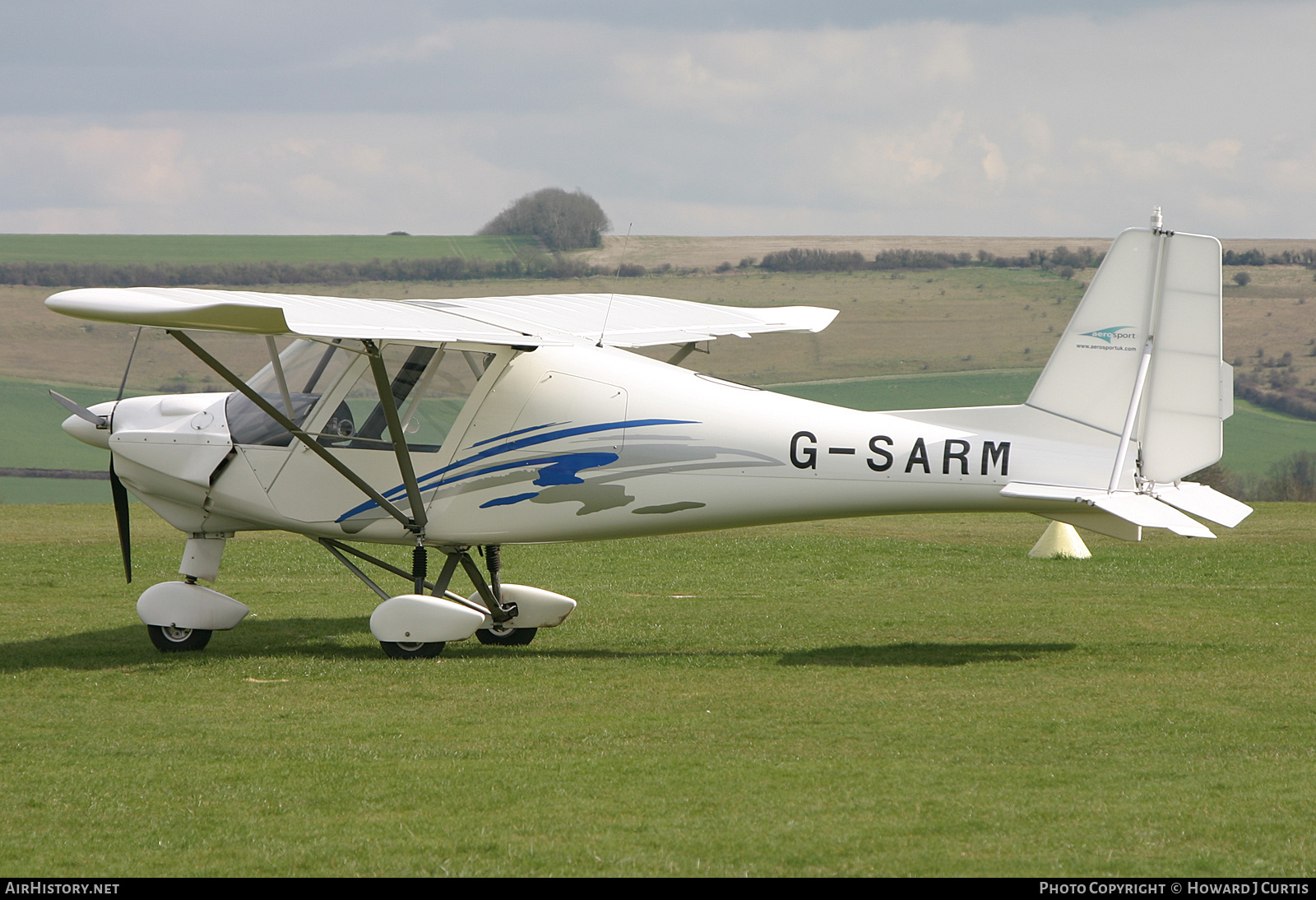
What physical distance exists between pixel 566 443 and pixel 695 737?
3.31 meters

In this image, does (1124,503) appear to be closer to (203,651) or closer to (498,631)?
(498,631)

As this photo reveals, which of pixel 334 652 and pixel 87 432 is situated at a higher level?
pixel 87 432

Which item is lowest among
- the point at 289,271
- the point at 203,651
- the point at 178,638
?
the point at 203,651

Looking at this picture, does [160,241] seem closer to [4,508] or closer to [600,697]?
[4,508]

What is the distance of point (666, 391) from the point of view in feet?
31.9

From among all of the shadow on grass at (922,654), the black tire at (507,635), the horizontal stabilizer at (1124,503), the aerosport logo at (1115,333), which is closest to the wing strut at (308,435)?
the black tire at (507,635)

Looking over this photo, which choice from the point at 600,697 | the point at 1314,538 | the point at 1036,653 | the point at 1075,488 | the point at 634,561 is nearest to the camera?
the point at 600,697

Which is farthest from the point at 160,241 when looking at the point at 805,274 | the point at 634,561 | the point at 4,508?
the point at 634,561

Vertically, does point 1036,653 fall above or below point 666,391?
below

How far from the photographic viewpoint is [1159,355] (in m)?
8.98

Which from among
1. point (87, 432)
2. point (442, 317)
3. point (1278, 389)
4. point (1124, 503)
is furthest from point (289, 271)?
point (1124, 503)

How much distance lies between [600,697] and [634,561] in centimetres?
814

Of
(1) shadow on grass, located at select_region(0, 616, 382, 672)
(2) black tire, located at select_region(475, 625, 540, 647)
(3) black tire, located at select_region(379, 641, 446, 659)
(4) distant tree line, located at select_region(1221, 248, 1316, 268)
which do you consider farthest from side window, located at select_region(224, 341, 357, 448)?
(4) distant tree line, located at select_region(1221, 248, 1316, 268)
